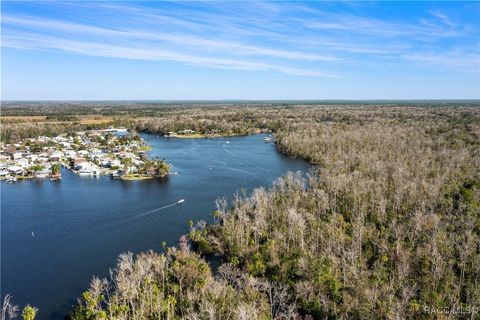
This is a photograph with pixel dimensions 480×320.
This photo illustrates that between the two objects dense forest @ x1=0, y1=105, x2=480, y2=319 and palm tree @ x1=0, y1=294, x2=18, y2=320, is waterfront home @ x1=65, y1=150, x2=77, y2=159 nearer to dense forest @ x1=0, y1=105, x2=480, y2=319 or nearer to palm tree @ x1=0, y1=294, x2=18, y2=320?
dense forest @ x1=0, y1=105, x2=480, y2=319

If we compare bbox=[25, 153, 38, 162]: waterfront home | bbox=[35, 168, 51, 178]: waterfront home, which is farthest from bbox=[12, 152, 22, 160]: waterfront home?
bbox=[35, 168, 51, 178]: waterfront home

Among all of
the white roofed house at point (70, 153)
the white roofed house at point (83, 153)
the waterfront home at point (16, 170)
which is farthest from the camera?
the white roofed house at point (83, 153)

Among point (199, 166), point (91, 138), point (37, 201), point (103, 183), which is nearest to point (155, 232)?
point (37, 201)

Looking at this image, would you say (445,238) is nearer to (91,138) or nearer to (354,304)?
(354,304)

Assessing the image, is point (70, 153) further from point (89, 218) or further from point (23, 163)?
point (89, 218)

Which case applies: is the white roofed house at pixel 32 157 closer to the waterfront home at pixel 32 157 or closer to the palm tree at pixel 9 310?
the waterfront home at pixel 32 157

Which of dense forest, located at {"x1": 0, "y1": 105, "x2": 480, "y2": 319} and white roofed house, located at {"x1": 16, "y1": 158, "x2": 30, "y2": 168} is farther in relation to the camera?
white roofed house, located at {"x1": 16, "y1": 158, "x2": 30, "y2": 168}

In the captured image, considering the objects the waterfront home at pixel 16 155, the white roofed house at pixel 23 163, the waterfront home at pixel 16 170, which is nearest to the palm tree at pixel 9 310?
the waterfront home at pixel 16 170
